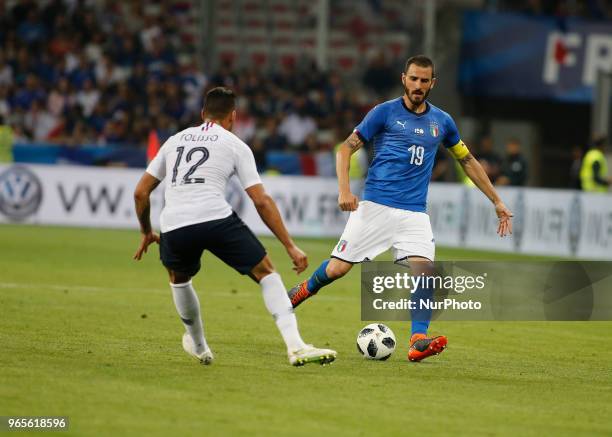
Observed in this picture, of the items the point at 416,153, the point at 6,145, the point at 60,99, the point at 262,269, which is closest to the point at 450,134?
the point at 416,153

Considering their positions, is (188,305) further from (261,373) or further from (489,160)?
(489,160)

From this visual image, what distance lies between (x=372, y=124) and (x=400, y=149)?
0.95 feet

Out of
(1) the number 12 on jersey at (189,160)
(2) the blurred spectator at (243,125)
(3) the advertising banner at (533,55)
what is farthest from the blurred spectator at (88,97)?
(1) the number 12 on jersey at (189,160)

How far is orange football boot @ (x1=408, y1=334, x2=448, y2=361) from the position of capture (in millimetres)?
9117

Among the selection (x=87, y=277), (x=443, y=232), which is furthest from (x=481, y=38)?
(x=87, y=277)

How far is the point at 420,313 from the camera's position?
30.8 feet

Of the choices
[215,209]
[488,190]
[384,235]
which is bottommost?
[384,235]

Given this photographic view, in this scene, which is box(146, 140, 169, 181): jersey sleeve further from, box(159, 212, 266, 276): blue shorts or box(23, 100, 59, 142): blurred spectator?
box(23, 100, 59, 142): blurred spectator

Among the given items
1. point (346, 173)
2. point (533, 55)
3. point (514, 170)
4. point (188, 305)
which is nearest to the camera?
point (188, 305)

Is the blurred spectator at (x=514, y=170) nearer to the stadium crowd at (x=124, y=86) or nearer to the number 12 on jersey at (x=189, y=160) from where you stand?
the stadium crowd at (x=124, y=86)

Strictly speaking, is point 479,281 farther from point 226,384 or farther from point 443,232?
point 443,232

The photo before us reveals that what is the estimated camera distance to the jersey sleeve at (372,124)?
948cm

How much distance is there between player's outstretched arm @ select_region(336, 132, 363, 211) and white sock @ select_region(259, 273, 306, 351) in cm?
98

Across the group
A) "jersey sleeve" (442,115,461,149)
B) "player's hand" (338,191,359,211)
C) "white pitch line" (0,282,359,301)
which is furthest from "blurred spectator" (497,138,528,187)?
"player's hand" (338,191,359,211)
